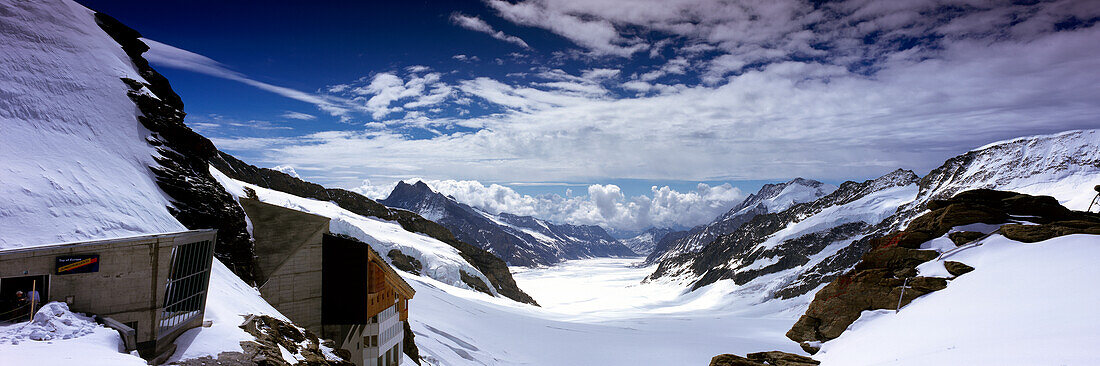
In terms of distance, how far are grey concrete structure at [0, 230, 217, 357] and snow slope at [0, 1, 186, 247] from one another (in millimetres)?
5003

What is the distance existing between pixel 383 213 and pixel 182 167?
8972cm

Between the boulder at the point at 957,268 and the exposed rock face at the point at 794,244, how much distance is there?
10109cm

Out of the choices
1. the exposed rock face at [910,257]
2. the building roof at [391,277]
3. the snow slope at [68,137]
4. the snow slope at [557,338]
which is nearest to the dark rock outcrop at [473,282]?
the snow slope at [557,338]

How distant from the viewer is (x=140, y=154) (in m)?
25.1

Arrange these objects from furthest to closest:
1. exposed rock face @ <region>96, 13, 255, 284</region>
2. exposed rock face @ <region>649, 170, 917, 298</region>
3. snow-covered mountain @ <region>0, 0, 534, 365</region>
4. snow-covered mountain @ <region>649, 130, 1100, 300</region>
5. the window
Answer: exposed rock face @ <region>649, 170, 917, 298</region> < snow-covered mountain @ <region>649, 130, 1100, 300</region> < exposed rock face @ <region>96, 13, 255, 284</region> < snow-covered mountain @ <region>0, 0, 534, 365</region> < the window

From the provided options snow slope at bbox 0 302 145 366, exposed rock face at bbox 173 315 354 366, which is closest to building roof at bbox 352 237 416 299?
exposed rock face at bbox 173 315 354 366

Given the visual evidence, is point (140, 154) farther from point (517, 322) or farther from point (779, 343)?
point (779, 343)

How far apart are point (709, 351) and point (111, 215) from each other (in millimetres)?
50146

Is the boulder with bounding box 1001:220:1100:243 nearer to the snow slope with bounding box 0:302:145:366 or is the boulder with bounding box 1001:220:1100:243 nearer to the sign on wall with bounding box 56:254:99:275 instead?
the snow slope with bounding box 0:302:145:366

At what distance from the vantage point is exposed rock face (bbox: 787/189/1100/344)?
19.3m

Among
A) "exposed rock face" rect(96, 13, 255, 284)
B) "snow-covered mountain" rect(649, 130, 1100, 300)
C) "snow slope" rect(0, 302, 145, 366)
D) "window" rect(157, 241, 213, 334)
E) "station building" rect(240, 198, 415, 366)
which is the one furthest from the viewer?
"snow-covered mountain" rect(649, 130, 1100, 300)

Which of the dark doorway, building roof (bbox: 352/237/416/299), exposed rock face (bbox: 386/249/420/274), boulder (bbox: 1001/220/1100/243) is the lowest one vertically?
exposed rock face (bbox: 386/249/420/274)

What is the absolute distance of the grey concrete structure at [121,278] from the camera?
36.0 feet

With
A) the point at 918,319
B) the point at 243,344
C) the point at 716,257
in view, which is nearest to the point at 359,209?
the point at 243,344
